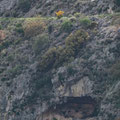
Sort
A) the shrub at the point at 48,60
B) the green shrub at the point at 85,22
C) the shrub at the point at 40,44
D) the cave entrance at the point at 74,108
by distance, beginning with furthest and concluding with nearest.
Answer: the shrub at the point at 40,44 < the green shrub at the point at 85,22 < the shrub at the point at 48,60 < the cave entrance at the point at 74,108

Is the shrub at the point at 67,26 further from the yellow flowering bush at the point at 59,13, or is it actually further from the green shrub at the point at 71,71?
the green shrub at the point at 71,71

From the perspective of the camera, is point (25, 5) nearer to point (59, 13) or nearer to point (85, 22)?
point (59, 13)

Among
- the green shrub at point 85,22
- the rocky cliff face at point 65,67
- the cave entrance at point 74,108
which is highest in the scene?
the green shrub at point 85,22

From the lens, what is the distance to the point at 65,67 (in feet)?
226

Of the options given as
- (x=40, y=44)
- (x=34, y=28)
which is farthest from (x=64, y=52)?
(x=34, y=28)

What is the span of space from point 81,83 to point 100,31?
1025 centimetres

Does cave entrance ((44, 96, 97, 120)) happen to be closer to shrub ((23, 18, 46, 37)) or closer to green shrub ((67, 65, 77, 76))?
green shrub ((67, 65, 77, 76))

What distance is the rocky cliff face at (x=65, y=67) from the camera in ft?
214

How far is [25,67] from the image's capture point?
242ft

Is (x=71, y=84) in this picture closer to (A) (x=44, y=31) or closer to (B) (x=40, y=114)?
(B) (x=40, y=114)

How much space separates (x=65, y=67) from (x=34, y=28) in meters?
16.1

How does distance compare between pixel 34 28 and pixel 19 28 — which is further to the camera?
pixel 19 28

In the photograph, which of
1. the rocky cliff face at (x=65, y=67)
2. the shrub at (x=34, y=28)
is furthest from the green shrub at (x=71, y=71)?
the shrub at (x=34, y=28)

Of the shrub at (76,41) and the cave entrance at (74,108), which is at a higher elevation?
the shrub at (76,41)
